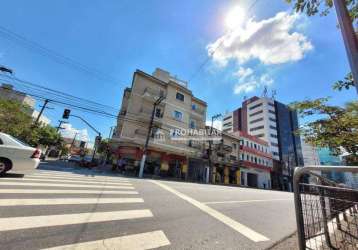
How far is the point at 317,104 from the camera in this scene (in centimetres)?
538

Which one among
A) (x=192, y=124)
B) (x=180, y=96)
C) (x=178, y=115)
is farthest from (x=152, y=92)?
(x=192, y=124)

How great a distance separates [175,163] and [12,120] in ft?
59.2

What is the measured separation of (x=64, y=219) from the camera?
130 inches

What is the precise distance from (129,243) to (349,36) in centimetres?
437

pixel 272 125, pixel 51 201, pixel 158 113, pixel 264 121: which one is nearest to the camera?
pixel 51 201

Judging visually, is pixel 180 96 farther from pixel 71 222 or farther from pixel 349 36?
pixel 349 36

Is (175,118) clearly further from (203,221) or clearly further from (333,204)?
(333,204)

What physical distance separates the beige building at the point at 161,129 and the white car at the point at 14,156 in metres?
14.1

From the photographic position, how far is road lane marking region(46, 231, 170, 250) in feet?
8.09

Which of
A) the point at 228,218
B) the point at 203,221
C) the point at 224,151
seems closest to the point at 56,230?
the point at 203,221

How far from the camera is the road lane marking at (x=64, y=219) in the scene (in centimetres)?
286

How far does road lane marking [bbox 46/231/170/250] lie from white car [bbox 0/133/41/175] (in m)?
5.85

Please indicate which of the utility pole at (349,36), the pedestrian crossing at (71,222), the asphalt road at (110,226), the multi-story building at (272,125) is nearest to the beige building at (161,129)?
the pedestrian crossing at (71,222)

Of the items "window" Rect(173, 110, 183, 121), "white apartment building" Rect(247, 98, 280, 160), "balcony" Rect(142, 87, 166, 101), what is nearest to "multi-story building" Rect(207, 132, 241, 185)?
"window" Rect(173, 110, 183, 121)
